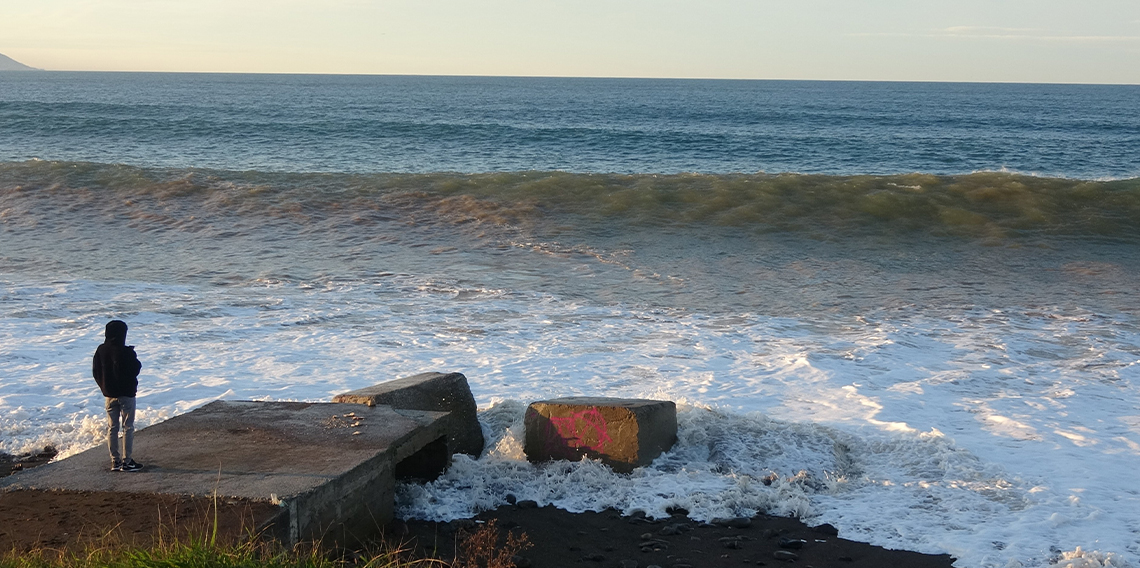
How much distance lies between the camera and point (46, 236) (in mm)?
14516

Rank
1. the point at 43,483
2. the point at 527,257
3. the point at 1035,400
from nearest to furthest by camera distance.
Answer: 1. the point at 43,483
2. the point at 1035,400
3. the point at 527,257

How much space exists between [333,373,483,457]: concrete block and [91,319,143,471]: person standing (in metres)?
1.34

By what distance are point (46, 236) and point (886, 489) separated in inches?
543

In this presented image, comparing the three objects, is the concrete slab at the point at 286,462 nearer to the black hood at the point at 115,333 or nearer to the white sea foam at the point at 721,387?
the white sea foam at the point at 721,387

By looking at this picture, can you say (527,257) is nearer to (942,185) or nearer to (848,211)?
(848,211)

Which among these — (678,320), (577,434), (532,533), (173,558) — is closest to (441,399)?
(577,434)

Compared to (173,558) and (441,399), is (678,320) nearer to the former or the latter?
(441,399)

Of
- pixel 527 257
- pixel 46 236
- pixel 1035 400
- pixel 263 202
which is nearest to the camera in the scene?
pixel 1035 400

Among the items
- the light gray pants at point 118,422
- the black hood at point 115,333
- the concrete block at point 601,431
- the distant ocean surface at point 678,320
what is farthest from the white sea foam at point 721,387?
the black hood at point 115,333

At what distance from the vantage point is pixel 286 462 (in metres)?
4.52

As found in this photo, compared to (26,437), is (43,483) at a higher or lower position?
higher

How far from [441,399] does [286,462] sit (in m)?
1.34

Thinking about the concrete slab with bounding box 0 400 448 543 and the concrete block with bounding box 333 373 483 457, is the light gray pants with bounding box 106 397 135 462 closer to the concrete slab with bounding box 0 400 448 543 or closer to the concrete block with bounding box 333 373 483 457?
the concrete slab with bounding box 0 400 448 543

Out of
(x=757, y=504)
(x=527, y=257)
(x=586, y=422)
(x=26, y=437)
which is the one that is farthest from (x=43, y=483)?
(x=527, y=257)
